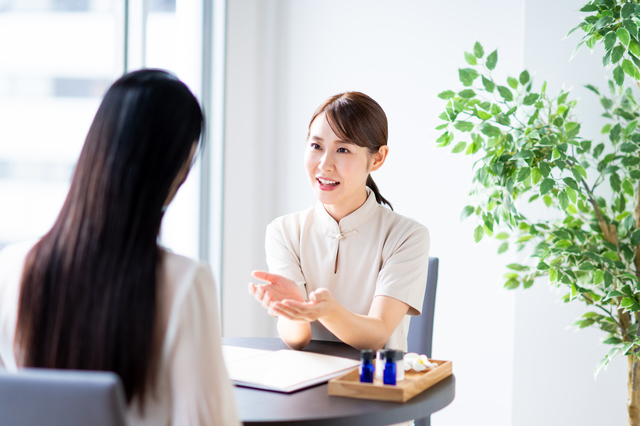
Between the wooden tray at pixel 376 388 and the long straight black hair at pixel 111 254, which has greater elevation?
the long straight black hair at pixel 111 254

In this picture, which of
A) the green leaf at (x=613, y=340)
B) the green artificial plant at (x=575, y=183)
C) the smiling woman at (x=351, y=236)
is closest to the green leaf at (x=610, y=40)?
the green artificial plant at (x=575, y=183)

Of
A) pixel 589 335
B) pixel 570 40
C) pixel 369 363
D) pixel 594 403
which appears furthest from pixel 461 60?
pixel 369 363

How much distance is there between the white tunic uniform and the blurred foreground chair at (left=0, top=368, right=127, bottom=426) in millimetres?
1138

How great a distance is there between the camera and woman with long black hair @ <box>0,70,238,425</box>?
86 centimetres

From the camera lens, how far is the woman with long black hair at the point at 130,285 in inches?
34.0

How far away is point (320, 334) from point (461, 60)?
5.78 feet

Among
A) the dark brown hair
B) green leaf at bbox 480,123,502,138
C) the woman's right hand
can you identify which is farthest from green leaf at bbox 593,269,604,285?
the woman's right hand

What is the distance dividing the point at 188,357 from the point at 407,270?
1.03 m

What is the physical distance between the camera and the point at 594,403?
262 centimetres

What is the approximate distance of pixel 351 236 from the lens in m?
1.95

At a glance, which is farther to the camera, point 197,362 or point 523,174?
point 523,174

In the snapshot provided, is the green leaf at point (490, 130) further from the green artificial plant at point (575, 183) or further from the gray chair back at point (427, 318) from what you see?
the gray chair back at point (427, 318)

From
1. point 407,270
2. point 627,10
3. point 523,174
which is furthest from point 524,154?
point 407,270

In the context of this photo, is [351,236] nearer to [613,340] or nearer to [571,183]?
[571,183]
